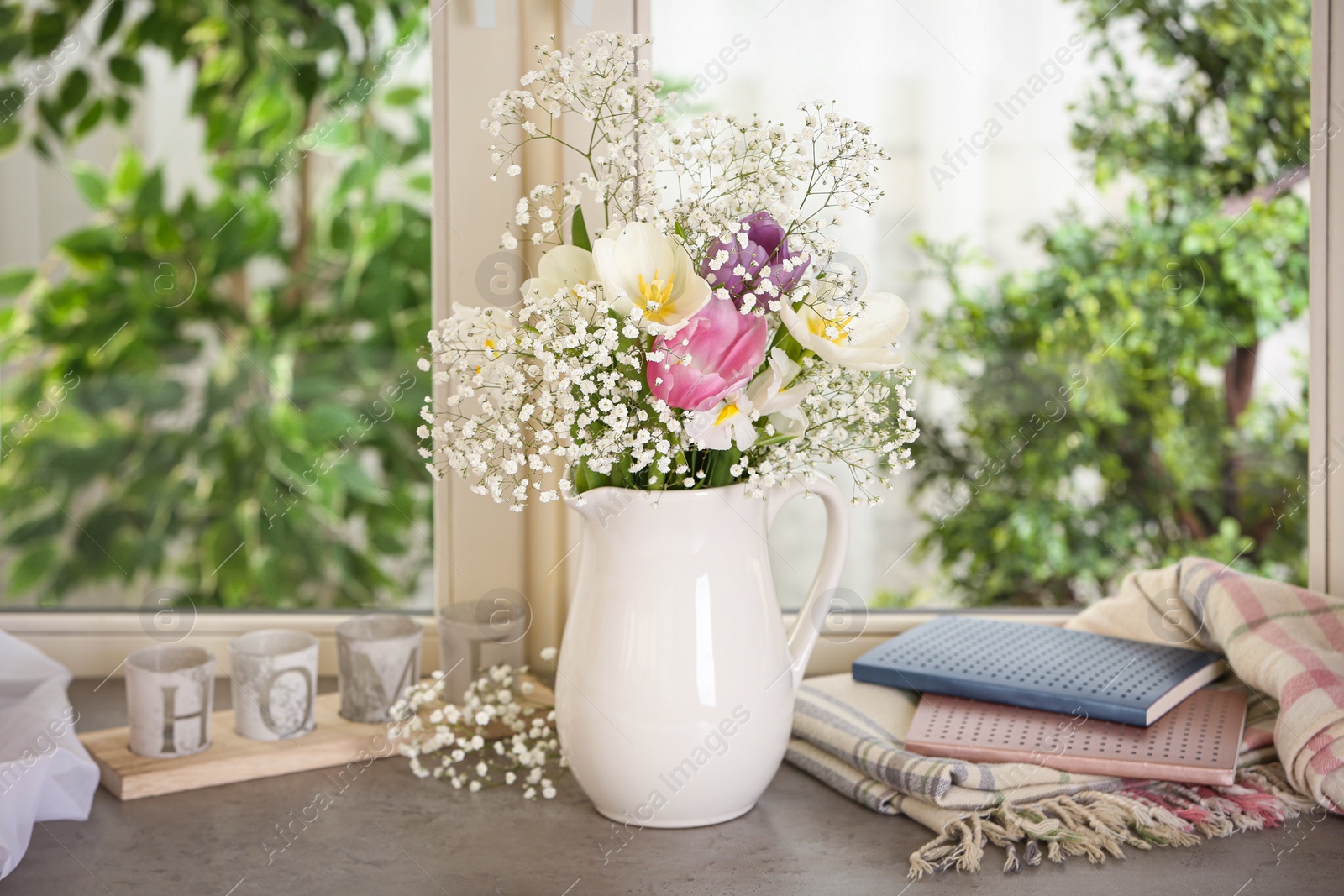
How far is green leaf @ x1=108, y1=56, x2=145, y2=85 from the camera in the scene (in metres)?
1.67

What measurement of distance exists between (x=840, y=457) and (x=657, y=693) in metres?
0.22

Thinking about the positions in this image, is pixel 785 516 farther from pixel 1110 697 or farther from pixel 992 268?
pixel 1110 697

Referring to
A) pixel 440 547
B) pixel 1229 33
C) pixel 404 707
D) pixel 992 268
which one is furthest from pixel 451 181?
pixel 1229 33

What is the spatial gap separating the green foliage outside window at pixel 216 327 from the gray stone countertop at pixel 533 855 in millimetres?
696

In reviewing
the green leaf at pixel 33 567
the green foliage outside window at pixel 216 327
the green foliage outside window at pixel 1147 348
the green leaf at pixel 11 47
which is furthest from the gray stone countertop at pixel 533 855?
the green leaf at pixel 11 47

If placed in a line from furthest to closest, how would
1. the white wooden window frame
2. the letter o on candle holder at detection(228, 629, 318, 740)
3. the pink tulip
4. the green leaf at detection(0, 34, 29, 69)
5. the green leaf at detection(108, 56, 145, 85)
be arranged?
the green leaf at detection(108, 56, 145, 85), the green leaf at detection(0, 34, 29, 69), the white wooden window frame, the letter o on candle holder at detection(228, 629, 318, 740), the pink tulip

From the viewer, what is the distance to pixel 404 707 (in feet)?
3.35

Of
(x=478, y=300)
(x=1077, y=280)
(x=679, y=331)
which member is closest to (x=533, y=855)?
(x=679, y=331)

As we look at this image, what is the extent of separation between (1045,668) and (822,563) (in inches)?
9.7

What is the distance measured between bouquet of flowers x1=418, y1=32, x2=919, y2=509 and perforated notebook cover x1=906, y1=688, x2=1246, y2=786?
23 centimetres

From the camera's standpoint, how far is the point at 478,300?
114 centimetres

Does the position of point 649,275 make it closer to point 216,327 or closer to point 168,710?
point 168,710

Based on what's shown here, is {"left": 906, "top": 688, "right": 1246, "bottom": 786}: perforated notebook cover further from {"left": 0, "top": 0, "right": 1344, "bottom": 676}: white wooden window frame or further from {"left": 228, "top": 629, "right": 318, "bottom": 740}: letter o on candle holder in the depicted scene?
{"left": 228, "top": 629, "right": 318, "bottom": 740}: letter o on candle holder

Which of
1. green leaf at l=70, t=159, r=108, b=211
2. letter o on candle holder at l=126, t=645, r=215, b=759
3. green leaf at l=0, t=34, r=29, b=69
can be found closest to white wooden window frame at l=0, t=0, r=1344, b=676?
letter o on candle holder at l=126, t=645, r=215, b=759
